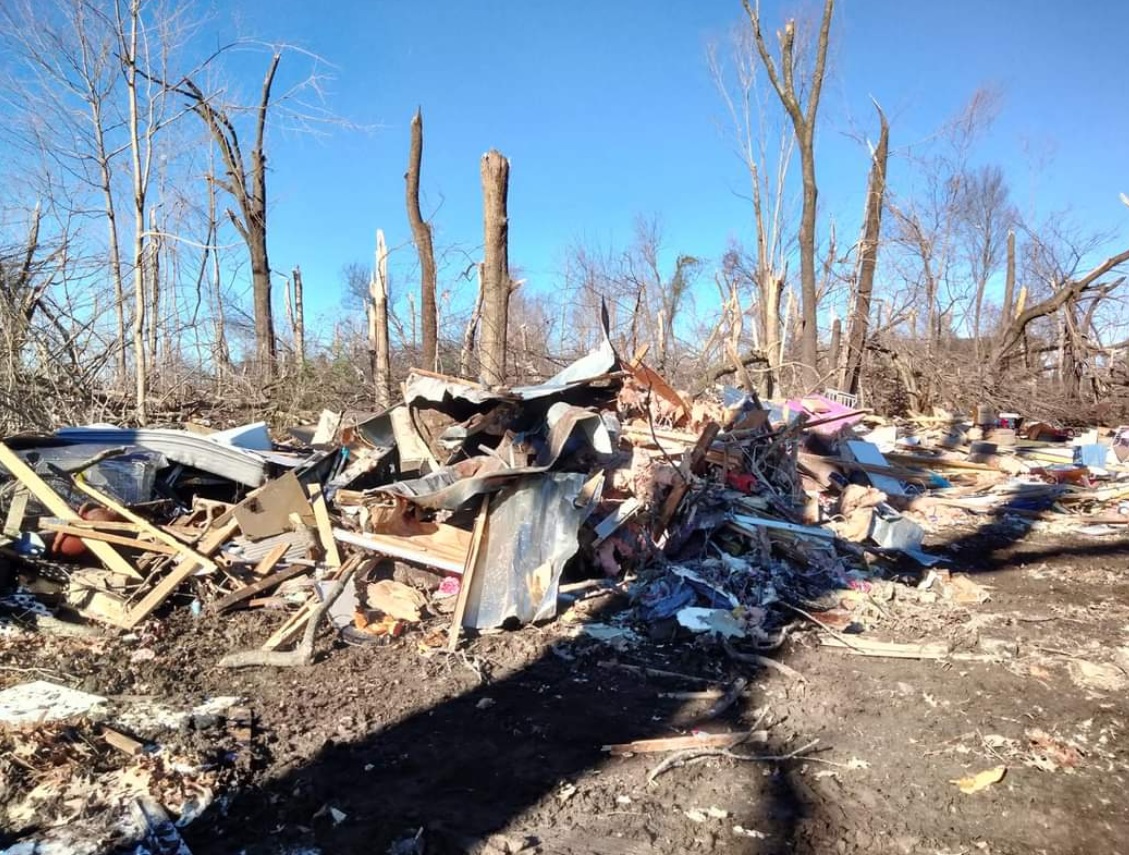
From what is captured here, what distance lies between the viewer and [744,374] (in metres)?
10.7

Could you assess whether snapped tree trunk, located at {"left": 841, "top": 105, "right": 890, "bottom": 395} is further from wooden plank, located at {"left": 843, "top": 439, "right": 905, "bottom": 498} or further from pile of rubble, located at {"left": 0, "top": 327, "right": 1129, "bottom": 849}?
pile of rubble, located at {"left": 0, "top": 327, "right": 1129, "bottom": 849}

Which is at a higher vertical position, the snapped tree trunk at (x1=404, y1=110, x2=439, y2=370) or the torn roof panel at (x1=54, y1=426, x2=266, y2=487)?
the snapped tree trunk at (x1=404, y1=110, x2=439, y2=370)

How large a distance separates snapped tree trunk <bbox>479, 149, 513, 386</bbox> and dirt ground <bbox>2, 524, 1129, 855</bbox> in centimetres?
Answer: 568

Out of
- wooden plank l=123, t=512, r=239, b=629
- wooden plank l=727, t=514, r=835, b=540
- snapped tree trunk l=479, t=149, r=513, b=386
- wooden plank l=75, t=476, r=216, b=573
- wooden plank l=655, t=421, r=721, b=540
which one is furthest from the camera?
snapped tree trunk l=479, t=149, r=513, b=386

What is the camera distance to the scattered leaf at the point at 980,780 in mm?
2885

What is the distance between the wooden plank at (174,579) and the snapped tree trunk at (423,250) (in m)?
6.94

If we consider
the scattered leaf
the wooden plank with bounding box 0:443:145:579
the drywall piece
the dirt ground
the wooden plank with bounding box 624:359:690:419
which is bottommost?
the scattered leaf

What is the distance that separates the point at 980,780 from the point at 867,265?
49.7ft

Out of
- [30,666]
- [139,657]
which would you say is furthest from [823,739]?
[30,666]

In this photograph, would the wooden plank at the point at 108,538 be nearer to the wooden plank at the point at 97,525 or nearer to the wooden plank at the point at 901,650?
the wooden plank at the point at 97,525

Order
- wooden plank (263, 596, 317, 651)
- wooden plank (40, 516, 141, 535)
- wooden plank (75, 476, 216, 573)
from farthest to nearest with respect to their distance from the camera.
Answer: wooden plank (40, 516, 141, 535)
wooden plank (75, 476, 216, 573)
wooden plank (263, 596, 317, 651)

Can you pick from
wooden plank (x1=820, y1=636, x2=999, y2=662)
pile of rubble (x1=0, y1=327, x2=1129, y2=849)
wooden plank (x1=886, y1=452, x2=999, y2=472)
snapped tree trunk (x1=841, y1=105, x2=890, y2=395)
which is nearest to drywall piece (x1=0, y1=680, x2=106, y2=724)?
pile of rubble (x1=0, y1=327, x2=1129, y2=849)

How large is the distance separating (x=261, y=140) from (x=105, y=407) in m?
8.24

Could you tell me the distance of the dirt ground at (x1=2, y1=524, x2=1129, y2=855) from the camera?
8.48 feet
